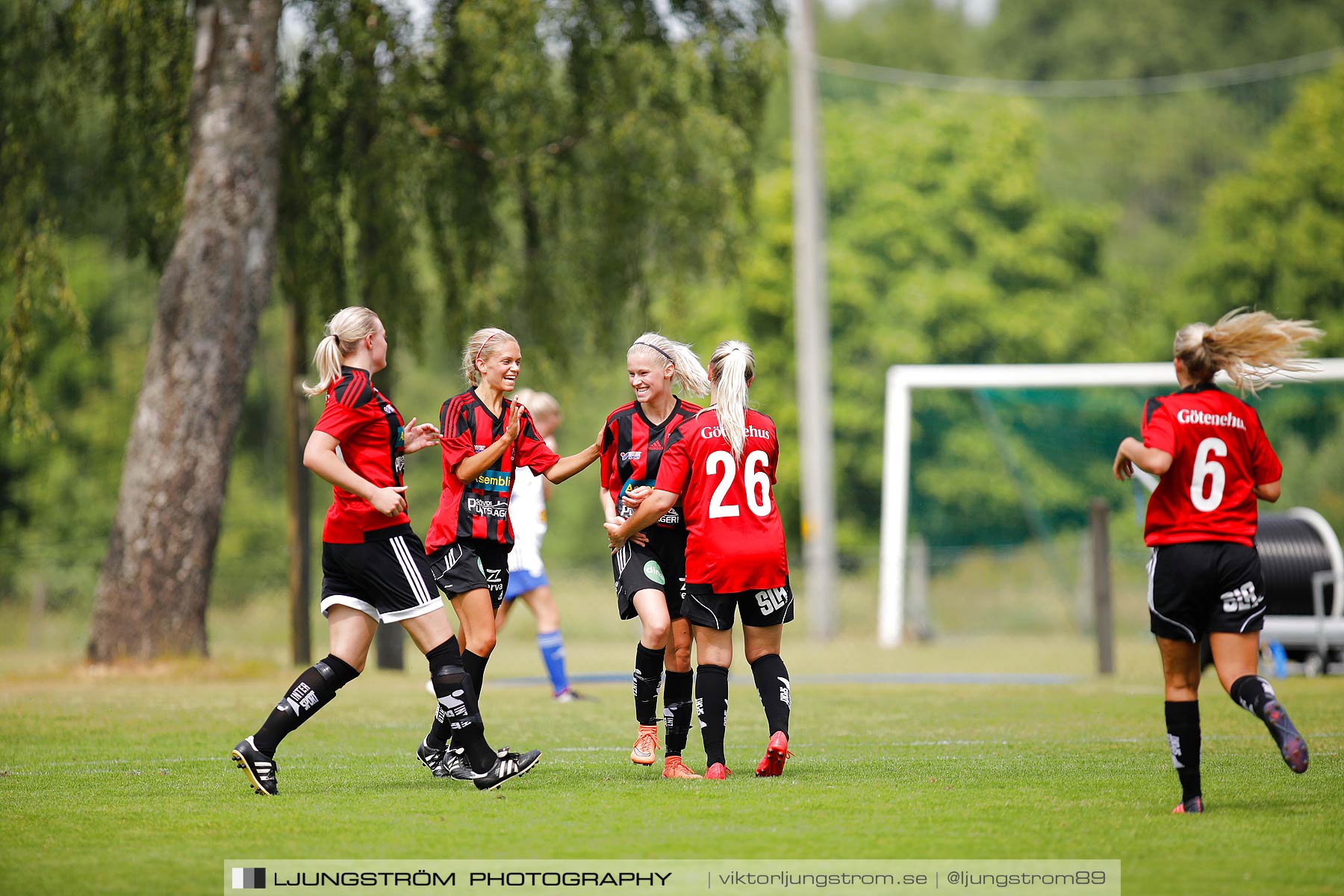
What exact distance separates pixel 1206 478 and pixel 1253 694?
912mm

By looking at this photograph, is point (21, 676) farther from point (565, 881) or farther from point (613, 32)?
point (565, 881)

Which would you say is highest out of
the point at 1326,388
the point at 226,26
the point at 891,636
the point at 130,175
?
the point at 226,26

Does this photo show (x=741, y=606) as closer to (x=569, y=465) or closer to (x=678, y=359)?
(x=569, y=465)

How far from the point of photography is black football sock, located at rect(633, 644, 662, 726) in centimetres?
782

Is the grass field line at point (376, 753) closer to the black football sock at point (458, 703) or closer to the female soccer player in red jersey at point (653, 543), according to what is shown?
the female soccer player in red jersey at point (653, 543)

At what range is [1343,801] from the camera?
6543 mm

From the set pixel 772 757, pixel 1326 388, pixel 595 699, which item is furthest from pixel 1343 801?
pixel 1326 388

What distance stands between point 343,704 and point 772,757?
564 centimetres

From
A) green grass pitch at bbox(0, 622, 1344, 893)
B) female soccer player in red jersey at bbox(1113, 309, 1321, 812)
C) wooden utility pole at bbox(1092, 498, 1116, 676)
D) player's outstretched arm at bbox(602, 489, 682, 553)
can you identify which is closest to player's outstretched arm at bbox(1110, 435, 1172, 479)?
female soccer player in red jersey at bbox(1113, 309, 1321, 812)

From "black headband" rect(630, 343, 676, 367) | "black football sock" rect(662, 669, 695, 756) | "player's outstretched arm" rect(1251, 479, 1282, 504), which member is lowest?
"black football sock" rect(662, 669, 695, 756)

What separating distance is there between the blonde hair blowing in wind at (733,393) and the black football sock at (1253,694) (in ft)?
8.00

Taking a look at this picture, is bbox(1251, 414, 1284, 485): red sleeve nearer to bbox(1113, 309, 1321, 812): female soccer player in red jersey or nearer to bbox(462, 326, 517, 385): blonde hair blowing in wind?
bbox(1113, 309, 1321, 812): female soccer player in red jersey

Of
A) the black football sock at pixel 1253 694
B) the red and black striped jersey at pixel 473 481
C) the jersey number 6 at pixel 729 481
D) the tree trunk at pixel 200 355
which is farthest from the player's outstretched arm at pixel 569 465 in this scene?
the tree trunk at pixel 200 355

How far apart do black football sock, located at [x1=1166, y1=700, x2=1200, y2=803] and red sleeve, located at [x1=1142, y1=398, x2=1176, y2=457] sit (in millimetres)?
1072
